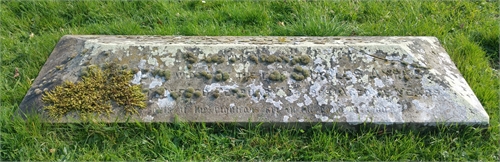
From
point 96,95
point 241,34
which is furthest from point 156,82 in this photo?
point 241,34

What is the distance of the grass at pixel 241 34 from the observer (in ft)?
10.6

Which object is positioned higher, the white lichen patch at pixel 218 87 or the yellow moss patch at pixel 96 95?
the white lichen patch at pixel 218 87

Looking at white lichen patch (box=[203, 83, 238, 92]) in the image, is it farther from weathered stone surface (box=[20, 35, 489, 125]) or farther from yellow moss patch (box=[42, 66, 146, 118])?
yellow moss patch (box=[42, 66, 146, 118])

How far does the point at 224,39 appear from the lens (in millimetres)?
4117

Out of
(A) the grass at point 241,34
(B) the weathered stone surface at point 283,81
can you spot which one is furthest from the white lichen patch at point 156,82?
(A) the grass at point 241,34

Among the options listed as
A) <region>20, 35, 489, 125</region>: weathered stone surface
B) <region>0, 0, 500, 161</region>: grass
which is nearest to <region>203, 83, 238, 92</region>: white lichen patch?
<region>20, 35, 489, 125</region>: weathered stone surface

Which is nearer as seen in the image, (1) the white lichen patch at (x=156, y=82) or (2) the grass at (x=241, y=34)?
(2) the grass at (x=241, y=34)

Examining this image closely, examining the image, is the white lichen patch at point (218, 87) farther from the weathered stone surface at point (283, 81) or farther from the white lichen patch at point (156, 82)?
the white lichen patch at point (156, 82)

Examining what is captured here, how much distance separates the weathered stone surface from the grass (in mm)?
111

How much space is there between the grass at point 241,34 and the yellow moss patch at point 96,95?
5.6 inches

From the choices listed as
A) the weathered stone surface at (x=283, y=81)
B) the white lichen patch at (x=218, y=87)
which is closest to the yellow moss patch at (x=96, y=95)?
the weathered stone surface at (x=283, y=81)

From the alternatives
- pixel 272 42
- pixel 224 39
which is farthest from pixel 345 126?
pixel 224 39

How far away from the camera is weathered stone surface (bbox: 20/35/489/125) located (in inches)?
130

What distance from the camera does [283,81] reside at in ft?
11.4
